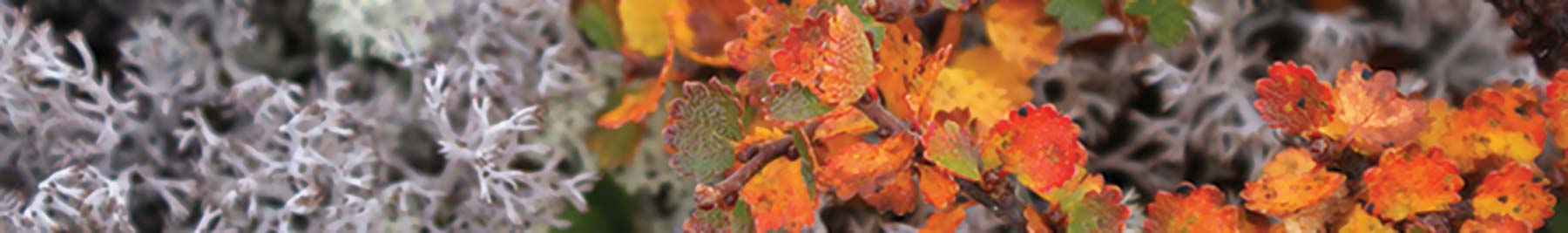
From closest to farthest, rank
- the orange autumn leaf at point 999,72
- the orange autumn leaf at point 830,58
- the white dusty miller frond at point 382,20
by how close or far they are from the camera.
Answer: the orange autumn leaf at point 830,58
the orange autumn leaf at point 999,72
the white dusty miller frond at point 382,20

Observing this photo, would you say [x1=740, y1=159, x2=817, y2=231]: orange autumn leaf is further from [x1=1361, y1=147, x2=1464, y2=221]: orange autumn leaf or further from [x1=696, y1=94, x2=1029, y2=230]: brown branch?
[x1=1361, y1=147, x2=1464, y2=221]: orange autumn leaf

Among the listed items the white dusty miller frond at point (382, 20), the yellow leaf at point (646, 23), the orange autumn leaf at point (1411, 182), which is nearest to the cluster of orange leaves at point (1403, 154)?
the orange autumn leaf at point (1411, 182)

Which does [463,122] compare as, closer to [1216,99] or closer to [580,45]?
[580,45]

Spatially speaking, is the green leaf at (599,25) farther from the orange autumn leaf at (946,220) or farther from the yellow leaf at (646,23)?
the orange autumn leaf at (946,220)

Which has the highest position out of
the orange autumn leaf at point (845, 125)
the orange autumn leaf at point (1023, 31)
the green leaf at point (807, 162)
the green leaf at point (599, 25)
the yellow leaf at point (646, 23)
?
the green leaf at point (599, 25)

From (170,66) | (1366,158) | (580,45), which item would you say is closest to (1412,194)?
(1366,158)

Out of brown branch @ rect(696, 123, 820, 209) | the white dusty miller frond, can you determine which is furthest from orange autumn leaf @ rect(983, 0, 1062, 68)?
the white dusty miller frond
